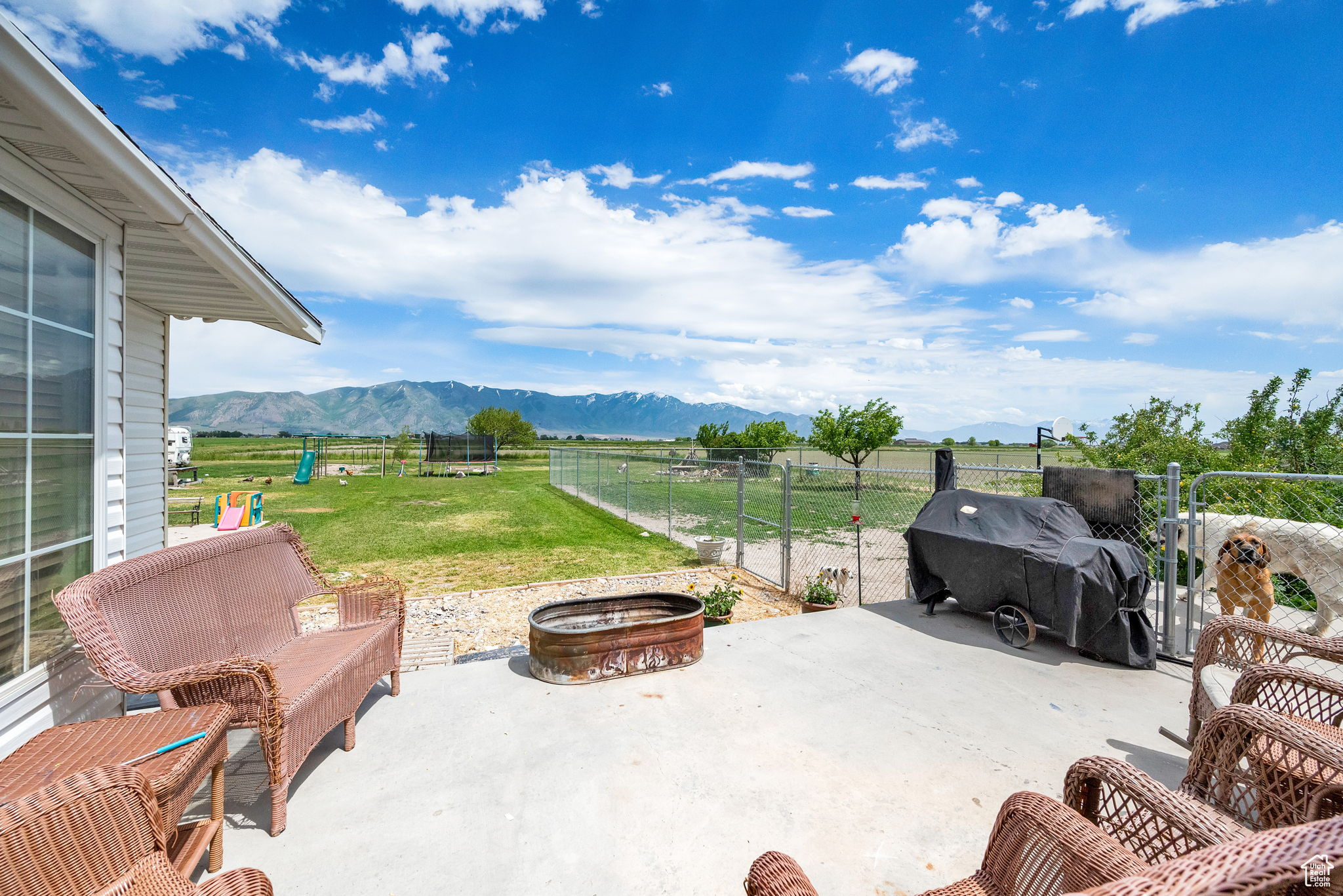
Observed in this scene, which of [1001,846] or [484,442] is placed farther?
[484,442]

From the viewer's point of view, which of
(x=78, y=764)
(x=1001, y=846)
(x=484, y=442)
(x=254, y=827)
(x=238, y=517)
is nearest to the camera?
(x=1001, y=846)

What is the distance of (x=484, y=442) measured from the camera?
32.4 m

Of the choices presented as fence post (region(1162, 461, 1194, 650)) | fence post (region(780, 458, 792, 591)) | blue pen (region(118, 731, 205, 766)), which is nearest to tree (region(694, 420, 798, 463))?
fence post (region(780, 458, 792, 591))

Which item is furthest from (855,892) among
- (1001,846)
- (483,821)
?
(483,821)

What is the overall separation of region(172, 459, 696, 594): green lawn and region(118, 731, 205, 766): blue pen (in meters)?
5.66

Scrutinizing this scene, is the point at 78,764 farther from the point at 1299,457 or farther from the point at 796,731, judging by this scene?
the point at 1299,457

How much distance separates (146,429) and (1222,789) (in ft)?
23.0

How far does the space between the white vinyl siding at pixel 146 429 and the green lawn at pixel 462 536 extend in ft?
10.9

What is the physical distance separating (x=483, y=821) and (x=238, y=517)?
12.7m

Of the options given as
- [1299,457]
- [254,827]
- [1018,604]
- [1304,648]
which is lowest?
[254,827]

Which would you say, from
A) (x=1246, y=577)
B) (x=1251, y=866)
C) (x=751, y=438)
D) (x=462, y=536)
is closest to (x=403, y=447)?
(x=751, y=438)

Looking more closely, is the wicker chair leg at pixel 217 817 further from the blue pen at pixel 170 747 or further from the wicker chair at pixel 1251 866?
the wicker chair at pixel 1251 866

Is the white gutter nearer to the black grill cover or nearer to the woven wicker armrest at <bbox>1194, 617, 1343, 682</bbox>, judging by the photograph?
the woven wicker armrest at <bbox>1194, 617, 1343, 682</bbox>

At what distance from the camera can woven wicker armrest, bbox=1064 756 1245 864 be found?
5.09 feet
